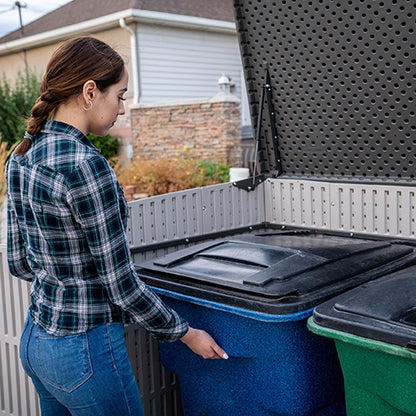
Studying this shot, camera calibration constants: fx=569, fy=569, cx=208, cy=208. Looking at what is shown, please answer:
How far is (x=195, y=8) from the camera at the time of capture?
15367mm

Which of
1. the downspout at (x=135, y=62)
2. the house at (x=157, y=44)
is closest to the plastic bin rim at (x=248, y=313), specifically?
the house at (x=157, y=44)

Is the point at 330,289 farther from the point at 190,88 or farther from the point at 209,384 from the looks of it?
the point at 190,88

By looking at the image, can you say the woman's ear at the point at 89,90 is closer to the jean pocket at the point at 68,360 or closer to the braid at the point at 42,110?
the braid at the point at 42,110

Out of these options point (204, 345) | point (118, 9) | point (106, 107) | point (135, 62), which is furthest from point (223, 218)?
point (118, 9)

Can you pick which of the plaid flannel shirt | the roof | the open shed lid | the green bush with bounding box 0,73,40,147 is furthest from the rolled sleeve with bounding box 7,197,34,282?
the roof

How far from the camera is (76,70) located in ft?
4.89

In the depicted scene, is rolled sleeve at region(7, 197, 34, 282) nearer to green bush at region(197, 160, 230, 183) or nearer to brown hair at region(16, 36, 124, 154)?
brown hair at region(16, 36, 124, 154)

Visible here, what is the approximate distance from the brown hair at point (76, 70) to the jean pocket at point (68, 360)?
1.88 feet

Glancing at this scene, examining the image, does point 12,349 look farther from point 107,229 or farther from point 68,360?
point 107,229

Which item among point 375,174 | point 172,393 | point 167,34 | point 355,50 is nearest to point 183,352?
point 172,393

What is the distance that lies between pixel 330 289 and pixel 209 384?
608 millimetres

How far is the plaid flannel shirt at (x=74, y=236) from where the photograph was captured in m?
1.43

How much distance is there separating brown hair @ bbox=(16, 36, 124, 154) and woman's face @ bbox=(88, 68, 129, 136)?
18mm

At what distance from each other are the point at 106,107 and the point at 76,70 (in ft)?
0.42
